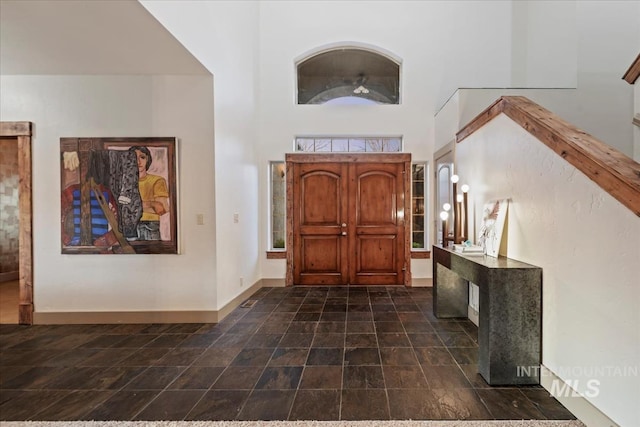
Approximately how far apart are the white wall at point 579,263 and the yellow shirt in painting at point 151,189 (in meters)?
3.55

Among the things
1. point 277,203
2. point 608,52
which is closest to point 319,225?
point 277,203

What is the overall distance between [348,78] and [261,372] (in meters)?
4.94

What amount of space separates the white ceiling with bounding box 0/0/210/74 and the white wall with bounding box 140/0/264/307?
18 cm

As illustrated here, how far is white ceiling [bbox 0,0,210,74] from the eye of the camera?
207cm

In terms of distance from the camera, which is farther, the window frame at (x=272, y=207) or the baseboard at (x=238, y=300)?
the window frame at (x=272, y=207)

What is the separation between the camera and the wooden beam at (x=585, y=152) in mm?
1423

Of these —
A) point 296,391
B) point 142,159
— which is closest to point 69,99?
point 142,159

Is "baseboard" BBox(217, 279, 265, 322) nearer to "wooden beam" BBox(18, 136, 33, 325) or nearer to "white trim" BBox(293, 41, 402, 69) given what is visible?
"wooden beam" BBox(18, 136, 33, 325)

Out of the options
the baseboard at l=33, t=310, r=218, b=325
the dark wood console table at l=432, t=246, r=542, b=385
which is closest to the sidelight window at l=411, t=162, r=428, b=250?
the dark wood console table at l=432, t=246, r=542, b=385

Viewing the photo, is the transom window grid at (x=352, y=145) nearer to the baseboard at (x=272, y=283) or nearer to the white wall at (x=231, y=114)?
the white wall at (x=231, y=114)

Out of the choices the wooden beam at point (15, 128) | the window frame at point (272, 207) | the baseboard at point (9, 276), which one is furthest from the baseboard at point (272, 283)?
the baseboard at point (9, 276)

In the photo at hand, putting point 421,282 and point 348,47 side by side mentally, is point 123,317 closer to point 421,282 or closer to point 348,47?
point 421,282

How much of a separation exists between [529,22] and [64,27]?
6497 millimetres

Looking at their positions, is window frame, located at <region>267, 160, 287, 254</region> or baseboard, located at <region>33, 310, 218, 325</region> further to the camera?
window frame, located at <region>267, 160, 287, 254</region>
